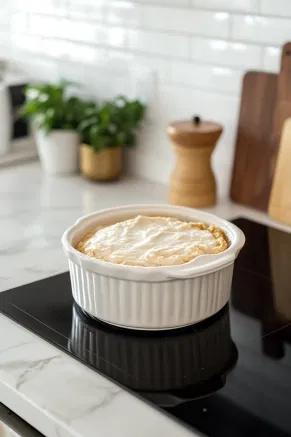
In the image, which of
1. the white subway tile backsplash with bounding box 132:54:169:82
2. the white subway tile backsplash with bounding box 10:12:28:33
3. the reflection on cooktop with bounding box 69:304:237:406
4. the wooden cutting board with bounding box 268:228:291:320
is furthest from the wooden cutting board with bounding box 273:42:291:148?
the white subway tile backsplash with bounding box 10:12:28:33

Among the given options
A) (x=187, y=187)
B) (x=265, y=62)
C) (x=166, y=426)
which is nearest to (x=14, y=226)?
(x=187, y=187)

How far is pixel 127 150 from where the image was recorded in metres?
1.87

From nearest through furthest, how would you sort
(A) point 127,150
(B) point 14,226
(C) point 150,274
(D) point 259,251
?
(C) point 150,274
(D) point 259,251
(B) point 14,226
(A) point 127,150

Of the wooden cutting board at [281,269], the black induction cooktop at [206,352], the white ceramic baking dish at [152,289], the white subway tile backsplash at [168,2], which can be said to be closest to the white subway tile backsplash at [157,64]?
the white subway tile backsplash at [168,2]

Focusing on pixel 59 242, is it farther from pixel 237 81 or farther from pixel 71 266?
pixel 237 81

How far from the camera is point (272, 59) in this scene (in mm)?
1510

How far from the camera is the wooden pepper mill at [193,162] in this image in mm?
1516

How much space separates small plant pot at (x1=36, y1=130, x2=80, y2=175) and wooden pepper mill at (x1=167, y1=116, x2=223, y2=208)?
0.34 meters

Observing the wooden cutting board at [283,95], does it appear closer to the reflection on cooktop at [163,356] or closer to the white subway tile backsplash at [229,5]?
the white subway tile backsplash at [229,5]

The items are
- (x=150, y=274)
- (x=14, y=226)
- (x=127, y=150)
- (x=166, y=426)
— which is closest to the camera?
(x=166, y=426)

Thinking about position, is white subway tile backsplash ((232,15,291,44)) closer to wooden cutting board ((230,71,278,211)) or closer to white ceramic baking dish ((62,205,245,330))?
wooden cutting board ((230,71,278,211))

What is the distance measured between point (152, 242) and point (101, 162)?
71cm

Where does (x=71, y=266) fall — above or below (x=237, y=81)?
below

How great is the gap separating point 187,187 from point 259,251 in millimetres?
266
